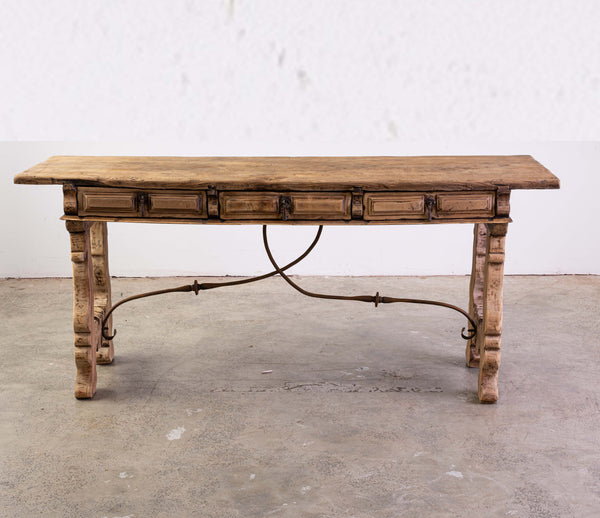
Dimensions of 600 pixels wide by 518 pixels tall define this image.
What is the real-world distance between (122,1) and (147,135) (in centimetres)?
85

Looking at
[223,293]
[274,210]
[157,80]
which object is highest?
[157,80]

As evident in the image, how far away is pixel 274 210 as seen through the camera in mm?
3260

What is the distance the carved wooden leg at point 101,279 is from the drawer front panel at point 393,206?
50.7 inches

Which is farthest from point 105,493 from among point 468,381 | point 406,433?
point 468,381

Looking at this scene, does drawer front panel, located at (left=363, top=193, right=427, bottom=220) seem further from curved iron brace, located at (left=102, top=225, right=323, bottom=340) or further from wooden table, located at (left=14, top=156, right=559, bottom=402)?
curved iron brace, located at (left=102, top=225, right=323, bottom=340)

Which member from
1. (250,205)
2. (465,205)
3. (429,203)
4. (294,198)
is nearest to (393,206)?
(429,203)

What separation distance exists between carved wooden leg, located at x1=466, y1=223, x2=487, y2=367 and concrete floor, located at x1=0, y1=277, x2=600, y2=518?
11 cm

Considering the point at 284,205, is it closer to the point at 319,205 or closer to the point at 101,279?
the point at 319,205

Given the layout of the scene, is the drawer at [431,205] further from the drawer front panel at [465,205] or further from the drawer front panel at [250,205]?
the drawer front panel at [250,205]

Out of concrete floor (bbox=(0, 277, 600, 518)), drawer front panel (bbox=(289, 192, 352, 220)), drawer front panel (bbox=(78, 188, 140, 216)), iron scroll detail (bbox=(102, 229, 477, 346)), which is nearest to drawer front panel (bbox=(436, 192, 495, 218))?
drawer front panel (bbox=(289, 192, 352, 220))

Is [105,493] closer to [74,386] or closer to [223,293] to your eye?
[74,386]

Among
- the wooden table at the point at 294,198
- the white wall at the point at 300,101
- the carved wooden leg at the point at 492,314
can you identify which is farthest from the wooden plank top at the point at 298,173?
the white wall at the point at 300,101

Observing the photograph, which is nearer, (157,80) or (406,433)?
(406,433)

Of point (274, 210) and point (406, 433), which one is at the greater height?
point (274, 210)
